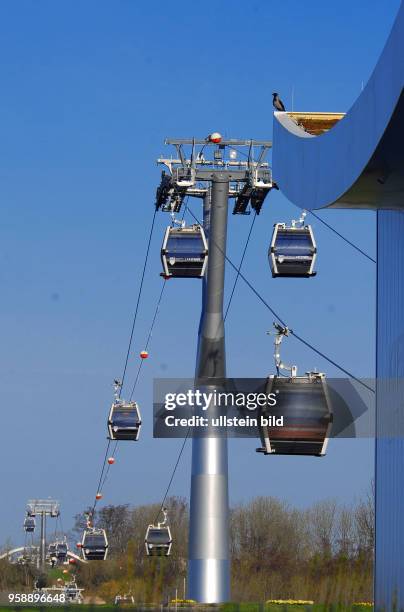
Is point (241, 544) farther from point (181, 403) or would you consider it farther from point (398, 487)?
point (398, 487)

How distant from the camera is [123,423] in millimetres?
29562

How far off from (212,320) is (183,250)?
3.73 metres

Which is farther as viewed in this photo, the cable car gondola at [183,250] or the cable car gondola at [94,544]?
the cable car gondola at [94,544]

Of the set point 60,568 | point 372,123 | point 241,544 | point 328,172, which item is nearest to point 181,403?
point 328,172

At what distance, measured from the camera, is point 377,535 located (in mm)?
18703

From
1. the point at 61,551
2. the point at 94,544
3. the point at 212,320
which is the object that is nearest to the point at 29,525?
the point at 61,551

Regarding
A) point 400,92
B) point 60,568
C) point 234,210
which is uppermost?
point 234,210

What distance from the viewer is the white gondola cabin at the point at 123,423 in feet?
96.8

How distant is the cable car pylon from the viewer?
1061 inches

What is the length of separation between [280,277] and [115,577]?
29304 millimetres

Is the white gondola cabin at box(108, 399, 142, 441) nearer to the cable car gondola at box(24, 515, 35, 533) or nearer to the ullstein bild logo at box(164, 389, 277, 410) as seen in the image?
the ullstein bild logo at box(164, 389, 277, 410)

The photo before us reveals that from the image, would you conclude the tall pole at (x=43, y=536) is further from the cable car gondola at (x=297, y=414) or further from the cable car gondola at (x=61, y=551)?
the cable car gondola at (x=297, y=414)

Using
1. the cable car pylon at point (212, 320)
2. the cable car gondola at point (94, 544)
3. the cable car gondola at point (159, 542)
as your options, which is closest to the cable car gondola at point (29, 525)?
the cable car gondola at point (94, 544)

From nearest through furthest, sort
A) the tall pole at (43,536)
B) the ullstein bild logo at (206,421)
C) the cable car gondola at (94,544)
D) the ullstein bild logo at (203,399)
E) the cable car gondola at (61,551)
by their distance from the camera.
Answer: the ullstein bild logo at (203,399)
the ullstein bild logo at (206,421)
the cable car gondola at (94,544)
the cable car gondola at (61,551)
the tall pole at (43,536)
